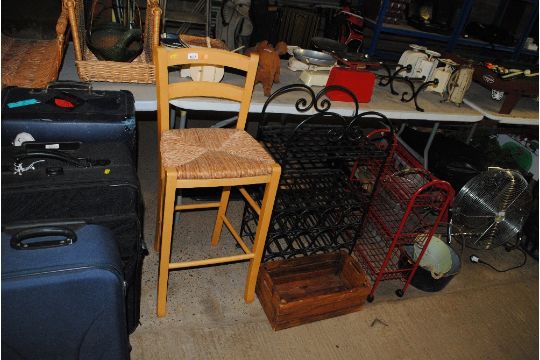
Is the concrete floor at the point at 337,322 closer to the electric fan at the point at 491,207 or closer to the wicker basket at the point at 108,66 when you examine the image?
the electric fan at the point at 491,207

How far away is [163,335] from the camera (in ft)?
5.54

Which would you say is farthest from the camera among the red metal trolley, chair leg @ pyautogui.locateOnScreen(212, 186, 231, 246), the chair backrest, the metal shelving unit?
the metal shelving unit

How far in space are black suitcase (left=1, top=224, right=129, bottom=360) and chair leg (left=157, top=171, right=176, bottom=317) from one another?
0.79ft

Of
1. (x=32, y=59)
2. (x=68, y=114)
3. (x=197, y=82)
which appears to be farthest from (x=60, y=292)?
(x=32, y=59)

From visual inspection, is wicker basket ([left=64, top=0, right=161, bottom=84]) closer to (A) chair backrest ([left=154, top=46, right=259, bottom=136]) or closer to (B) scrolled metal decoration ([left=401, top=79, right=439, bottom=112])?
(A) chair backrest ([left=154, top=46, right=259, bottom=136])

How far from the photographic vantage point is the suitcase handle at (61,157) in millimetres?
1275

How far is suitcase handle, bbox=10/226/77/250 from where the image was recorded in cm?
111

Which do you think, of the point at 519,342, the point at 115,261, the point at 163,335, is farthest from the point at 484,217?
the point at 115,261

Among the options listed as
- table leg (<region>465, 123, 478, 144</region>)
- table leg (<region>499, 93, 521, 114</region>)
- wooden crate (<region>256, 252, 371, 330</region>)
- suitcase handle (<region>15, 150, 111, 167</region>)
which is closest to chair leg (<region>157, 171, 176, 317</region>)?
suitcase handle (<region>15, 150, 111, 167</region>)

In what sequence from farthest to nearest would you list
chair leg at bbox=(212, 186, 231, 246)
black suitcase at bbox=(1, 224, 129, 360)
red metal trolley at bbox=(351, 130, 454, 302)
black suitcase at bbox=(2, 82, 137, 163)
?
chair leg at bbox=(212, 186, 231, 246) → red metal trolley at bbox=(351, 130, 454, 302) → black suitcase at bbox=(2, 82, 137, 163) → black suitcase at bbox=(1, 224, 129, 360)

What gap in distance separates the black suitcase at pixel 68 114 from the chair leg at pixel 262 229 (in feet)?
1.86

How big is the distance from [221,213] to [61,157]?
93 centimetres

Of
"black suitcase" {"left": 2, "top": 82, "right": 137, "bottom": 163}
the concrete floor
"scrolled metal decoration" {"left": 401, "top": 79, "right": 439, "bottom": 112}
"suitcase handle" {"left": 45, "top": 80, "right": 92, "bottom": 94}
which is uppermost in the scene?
"scrolled metal decoration" {"left": 401, "top": 79, "right": 439, "bottom": 112}

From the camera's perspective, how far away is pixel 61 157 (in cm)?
131
